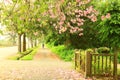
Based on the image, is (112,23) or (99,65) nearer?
(99,65)

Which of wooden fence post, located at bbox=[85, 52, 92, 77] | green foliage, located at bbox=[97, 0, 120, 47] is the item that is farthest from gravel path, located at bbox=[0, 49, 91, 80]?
green foliage, located at bbox=[97, 0, 120, 47]

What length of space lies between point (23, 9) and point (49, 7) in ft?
3.64

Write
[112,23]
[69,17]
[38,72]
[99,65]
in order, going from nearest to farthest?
[99,65] < [38,72] < [112,23] < [69,17]

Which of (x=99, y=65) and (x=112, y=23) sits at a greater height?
(x=112, y=23)

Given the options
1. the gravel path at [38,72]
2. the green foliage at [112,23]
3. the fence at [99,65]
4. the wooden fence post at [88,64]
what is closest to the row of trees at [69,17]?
the green foliage at [112,23]

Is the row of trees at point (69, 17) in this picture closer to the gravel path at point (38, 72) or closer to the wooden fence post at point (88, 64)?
the wooden fence post at point (88, 64)

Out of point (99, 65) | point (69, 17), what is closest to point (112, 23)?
point (69, 17)

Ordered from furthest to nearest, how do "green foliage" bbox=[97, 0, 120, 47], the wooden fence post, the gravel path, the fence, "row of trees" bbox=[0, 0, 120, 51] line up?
"green foliage" bbox=[97, 0, 120, 47] < the gravel path < the wooden fence post < the fence < "row of trees" bbox=[0, 0, 120, 51]

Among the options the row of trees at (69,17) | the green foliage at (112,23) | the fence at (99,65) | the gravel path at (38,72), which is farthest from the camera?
the green foliage at (112,23)

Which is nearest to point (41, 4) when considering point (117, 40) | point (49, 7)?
point (49, 7)

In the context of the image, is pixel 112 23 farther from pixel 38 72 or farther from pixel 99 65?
pixel 99 65

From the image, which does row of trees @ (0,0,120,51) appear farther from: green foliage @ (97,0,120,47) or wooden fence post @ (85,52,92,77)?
wooden fence post @ (85,52,92,77)

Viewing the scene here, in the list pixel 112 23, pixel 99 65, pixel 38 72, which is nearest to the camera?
pixel 99 65

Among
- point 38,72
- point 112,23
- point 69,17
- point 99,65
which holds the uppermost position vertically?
point 69,17
